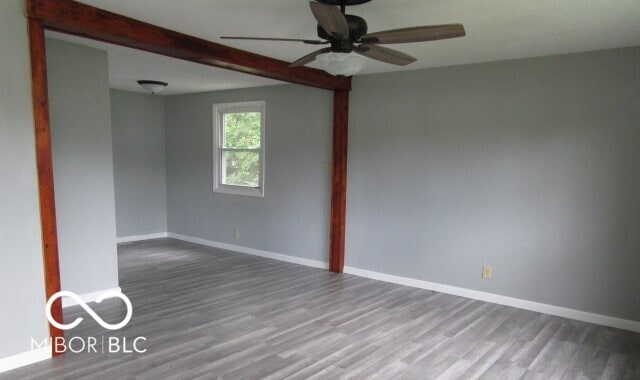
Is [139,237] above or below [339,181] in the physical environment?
below

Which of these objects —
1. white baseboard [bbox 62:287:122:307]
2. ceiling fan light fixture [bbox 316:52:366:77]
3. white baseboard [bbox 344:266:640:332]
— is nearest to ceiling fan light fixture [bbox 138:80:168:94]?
white baseboard [bbox 62:287:122:307]

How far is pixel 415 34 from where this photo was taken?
2.19 meters

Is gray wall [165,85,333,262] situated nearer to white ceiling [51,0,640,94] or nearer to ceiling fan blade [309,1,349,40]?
white ceiling [51,0,640,94]

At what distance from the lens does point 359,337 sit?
3.23 m

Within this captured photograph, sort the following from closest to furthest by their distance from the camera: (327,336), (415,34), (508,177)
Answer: (415,34) → (327,336) → (508,177)

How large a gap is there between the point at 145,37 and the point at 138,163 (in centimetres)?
402

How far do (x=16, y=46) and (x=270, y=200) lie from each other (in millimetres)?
3567

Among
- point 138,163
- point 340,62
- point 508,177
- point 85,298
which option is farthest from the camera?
point 138,163

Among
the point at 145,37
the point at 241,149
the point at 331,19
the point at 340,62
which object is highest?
the point at 145,37

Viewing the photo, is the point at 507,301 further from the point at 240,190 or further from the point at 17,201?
the point at 17,201

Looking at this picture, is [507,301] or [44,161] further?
[507,301]

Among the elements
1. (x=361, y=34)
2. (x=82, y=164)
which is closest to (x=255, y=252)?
(x=82, y=164)

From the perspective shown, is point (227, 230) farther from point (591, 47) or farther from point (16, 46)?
point (591, 47)

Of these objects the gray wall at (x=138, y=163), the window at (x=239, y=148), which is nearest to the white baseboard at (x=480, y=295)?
the window at (x=239, y=148)
